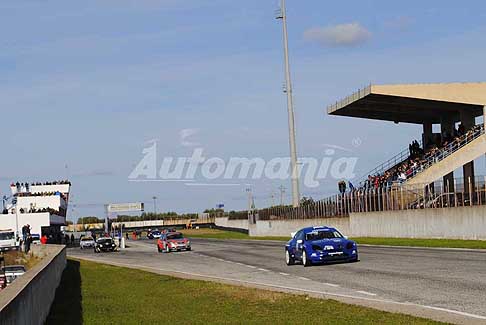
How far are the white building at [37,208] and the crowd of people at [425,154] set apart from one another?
45534 mm

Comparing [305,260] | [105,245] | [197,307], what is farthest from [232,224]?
[197,307]

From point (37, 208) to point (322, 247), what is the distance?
8502 centimetres

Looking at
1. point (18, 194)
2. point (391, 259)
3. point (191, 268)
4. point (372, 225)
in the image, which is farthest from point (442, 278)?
point (18, 194)

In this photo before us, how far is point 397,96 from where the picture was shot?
56.7 m

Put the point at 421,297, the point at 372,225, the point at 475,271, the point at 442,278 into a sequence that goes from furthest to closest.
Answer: the point at 372,225 → the point at 475,271 → the point at 442,278 → the point at 421,297

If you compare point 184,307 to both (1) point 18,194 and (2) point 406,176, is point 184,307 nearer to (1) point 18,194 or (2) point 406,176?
(2) point 406,176

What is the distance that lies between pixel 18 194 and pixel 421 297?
10035cm

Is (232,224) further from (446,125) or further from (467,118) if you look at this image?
(467,118)

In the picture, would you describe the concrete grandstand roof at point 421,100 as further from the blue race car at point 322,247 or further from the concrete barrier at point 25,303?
the concrete barrier at point 25,303

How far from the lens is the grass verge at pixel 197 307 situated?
45.7ft

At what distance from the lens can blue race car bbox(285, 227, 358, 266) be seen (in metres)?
28.8

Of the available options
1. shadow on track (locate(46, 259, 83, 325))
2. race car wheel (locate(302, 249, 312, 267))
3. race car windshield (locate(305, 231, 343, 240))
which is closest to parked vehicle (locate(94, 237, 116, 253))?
race car windshield (locate(305, 231, 343, 240))

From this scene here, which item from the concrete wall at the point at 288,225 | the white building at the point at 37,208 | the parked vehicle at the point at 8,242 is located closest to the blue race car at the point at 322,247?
the concrete wall at the point at 288,225

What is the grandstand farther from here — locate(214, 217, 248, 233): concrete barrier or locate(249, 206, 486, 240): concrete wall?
locate(214, 217, 248, 233): concrete barrier
